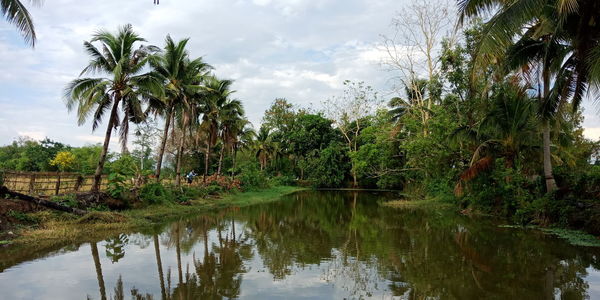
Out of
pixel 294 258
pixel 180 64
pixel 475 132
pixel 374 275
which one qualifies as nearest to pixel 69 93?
pixel 180 64

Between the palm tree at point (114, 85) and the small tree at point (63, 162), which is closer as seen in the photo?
the palm tree at point (114, 85)

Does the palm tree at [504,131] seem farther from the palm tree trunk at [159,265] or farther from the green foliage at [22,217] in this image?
the green foliage at [22,217]

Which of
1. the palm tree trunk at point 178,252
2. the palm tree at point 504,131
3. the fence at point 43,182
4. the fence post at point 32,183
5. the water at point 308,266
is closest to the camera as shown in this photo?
the water at point 308,266

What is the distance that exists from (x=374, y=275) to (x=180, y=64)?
1633cm

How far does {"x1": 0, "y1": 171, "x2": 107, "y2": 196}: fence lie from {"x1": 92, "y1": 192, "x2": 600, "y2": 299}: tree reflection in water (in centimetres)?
504

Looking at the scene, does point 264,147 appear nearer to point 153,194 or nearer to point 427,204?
point 427,204

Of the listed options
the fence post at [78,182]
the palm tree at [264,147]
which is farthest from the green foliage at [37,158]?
the fence post at [78,182]

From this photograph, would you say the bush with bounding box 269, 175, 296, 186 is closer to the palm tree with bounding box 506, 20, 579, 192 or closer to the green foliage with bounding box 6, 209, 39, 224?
the green foliage with bounding box 6, 209, 39, 224

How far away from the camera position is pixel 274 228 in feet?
45.6

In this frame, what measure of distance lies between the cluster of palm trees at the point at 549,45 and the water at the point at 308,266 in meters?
3.86

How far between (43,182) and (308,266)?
11.4 meters

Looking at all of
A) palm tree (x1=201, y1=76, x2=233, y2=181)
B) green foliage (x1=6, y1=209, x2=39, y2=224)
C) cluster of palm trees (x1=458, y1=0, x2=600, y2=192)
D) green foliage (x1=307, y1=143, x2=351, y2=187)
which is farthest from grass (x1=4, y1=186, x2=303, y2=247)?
green foliage (x1=307, y1=143, x2=351, y2=187)

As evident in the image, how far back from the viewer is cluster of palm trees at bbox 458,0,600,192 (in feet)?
26.2

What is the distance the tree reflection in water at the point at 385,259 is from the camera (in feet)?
21.3
